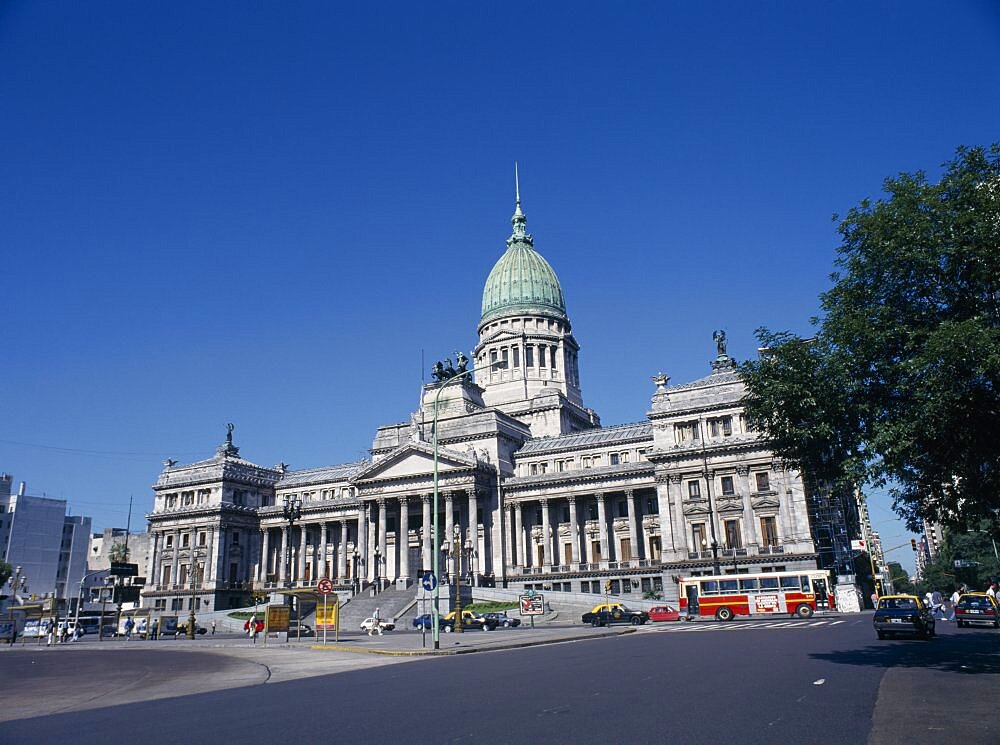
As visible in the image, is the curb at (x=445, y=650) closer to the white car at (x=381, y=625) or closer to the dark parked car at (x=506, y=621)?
the dark parked car at (x=506, y=621)

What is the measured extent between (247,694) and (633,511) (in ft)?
204

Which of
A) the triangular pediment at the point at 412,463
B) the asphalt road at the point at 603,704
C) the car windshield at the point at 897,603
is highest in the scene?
the triangular pediment at the point at 412,463

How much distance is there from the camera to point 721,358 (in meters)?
84.6

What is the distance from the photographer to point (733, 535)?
232 feet

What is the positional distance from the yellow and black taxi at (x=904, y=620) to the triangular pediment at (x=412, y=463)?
2052 inches

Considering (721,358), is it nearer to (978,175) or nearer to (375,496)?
(375,496)

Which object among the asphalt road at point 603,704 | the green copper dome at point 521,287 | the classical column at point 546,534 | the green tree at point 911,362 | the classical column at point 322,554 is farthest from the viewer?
the green copper dome at point 521,287

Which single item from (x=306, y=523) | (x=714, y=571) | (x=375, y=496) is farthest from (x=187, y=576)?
(x=714, y=571)

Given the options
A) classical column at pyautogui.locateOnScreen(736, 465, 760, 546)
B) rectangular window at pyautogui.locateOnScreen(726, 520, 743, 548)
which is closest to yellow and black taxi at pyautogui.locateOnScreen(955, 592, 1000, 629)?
classical column at pyautogui.locateOnScreen(736, 465, 760, 546)

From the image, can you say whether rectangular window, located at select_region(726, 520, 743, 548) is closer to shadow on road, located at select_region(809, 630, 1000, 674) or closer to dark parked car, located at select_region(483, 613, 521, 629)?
dark parked car, located at select_region(483, 613, 521, 629)

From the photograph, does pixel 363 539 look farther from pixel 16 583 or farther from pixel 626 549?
pixel 16 583

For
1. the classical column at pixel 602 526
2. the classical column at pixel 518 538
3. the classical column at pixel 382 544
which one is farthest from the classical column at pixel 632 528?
the classical column at pixel 382 544

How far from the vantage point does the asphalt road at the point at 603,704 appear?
1220cm

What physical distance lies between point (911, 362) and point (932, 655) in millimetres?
10308
